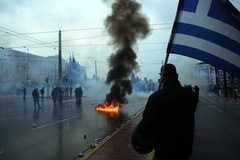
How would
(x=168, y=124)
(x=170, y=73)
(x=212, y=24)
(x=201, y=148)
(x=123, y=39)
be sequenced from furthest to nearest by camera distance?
(x=123, y=39)
(x=201, y=148)
(x=212, y=24)
(x=170, y=73)
(x=168, y=124)

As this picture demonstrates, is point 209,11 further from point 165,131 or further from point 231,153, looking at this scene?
point 231,153

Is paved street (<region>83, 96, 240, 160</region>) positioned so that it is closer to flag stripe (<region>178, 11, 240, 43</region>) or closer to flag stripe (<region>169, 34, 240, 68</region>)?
flag stripe (<region>169, 34, 240, 68</region>)

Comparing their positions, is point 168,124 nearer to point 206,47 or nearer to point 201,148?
point 206,47

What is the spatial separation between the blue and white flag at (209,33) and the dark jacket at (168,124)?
1.72 meters

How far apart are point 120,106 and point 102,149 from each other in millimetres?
16831

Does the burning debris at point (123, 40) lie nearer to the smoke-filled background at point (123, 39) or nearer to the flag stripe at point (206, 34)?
the smoke-filled background at point (123, 39)

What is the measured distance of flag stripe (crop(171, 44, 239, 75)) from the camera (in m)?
4.26

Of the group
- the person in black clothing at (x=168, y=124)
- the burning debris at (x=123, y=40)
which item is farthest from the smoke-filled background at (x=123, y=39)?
the person in black clothing at (x=168, y=124)

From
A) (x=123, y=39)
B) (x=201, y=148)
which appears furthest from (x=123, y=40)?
(x=201, y=148)

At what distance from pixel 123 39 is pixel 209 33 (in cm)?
1981

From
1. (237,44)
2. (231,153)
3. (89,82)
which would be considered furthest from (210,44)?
(89,82)

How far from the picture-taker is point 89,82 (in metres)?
68.1

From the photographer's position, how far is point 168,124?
278cm

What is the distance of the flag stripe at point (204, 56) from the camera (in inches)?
168
